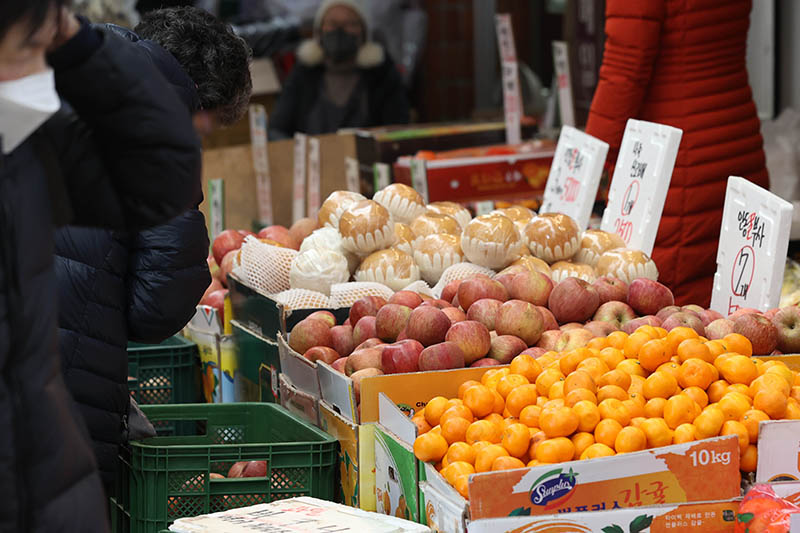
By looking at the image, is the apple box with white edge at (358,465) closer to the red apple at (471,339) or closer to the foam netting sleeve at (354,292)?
the red apple at (471,339)

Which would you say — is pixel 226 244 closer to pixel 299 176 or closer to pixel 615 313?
pixel 615 313

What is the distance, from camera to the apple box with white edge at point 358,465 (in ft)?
8.21

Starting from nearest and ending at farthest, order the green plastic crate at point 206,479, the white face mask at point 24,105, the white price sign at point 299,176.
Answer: the white face mask at point 24,105 < the green plastic crate at point 206,479 < the white price sign at point 299,176

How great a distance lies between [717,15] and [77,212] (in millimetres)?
3046

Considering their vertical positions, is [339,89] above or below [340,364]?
above

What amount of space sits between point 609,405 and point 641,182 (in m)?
1.55

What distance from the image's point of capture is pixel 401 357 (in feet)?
8.91

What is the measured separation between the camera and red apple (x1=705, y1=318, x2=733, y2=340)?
2785mm

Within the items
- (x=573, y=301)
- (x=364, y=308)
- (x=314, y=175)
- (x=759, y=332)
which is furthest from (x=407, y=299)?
(x=314, y=175)

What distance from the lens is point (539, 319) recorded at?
293 cm

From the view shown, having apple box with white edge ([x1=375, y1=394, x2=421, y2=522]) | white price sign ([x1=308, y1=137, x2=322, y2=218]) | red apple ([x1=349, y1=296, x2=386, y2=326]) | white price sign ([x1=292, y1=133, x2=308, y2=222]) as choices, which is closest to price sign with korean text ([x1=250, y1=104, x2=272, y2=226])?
white price sign ([x1=292, y1=133, x2=308, y2=222])

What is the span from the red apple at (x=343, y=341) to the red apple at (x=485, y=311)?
336 millimetres

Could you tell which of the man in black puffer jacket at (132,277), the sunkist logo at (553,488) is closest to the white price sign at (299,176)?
Answer: the man in black puffer jacket at (132,277)

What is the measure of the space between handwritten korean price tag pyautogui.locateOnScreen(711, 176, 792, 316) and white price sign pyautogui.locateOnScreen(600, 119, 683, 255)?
35 centimetres
